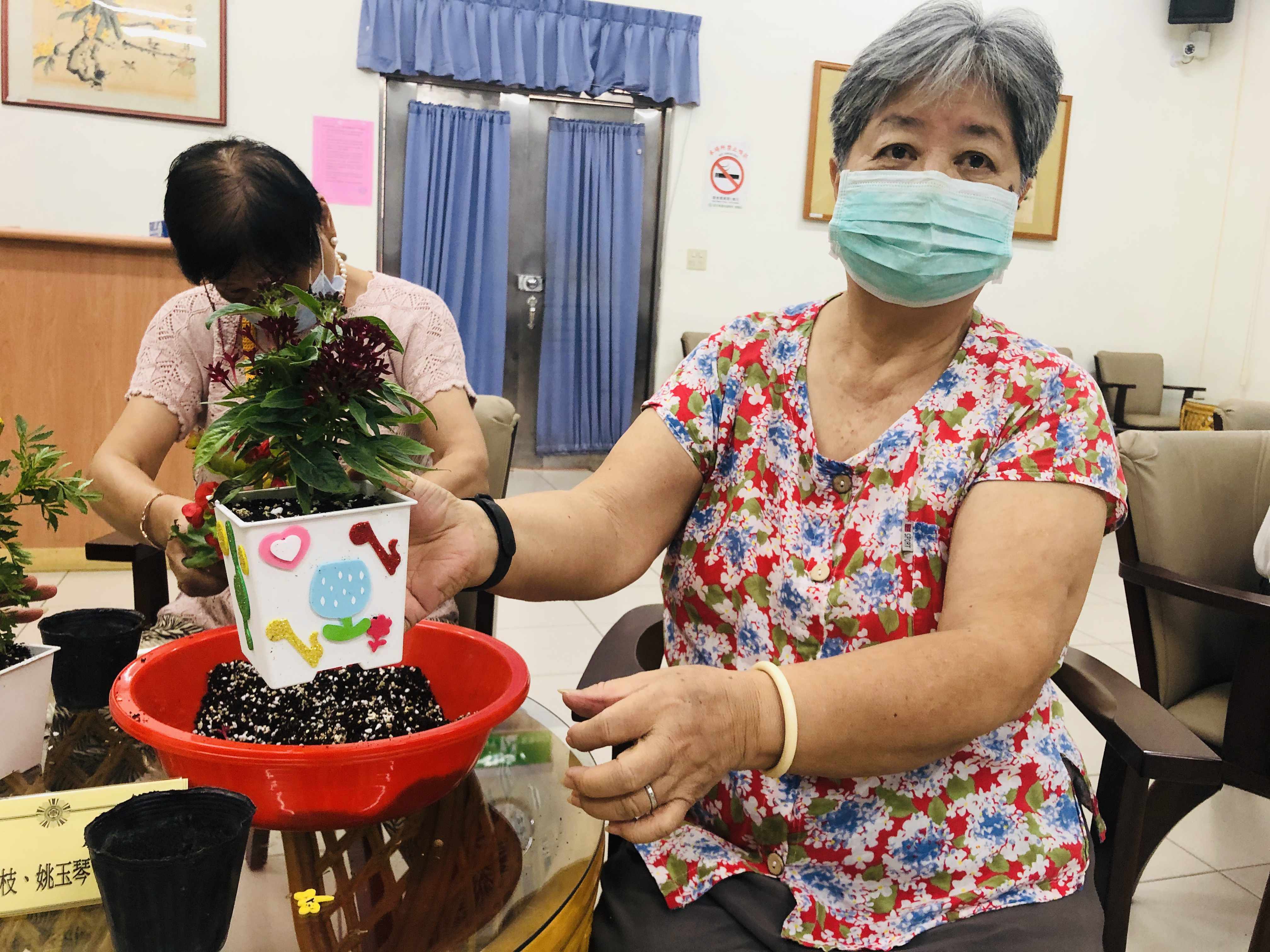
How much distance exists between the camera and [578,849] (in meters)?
0.90

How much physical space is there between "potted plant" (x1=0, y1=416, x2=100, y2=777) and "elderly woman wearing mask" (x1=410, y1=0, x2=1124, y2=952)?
1.23ft

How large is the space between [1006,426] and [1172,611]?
94 centimetres

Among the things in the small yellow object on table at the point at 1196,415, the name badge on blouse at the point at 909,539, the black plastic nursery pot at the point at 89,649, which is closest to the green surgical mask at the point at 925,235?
the name badge on blouse at the point at 909,539

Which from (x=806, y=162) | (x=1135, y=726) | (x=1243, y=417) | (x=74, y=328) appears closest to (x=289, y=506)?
(x=1135, y=726)

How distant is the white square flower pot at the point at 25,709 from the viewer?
89 cm

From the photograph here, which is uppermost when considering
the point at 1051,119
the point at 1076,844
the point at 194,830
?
the point at 1051,119

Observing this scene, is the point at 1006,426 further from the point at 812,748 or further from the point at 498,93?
the point at 498,93

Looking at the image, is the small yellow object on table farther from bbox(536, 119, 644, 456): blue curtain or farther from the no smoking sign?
bbox(536, 119, 644, 456): blue curtain

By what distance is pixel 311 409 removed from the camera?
2.36 ft

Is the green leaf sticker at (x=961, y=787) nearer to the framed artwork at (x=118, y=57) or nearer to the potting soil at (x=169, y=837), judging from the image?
the potting soil at (x=169, y=837)

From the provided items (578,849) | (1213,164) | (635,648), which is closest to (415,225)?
(635,648)

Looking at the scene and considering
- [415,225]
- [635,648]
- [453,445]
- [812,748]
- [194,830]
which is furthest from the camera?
[415,225]

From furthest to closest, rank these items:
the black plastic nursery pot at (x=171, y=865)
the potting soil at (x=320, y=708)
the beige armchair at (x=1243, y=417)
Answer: the beige armchair at (x=1243, y=417) → the potting soil at (x=320, y=708) → the black plastic nursery pot at (x=171, y=865)

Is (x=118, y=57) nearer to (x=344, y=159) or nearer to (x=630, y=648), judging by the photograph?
(x=344, y=159)
